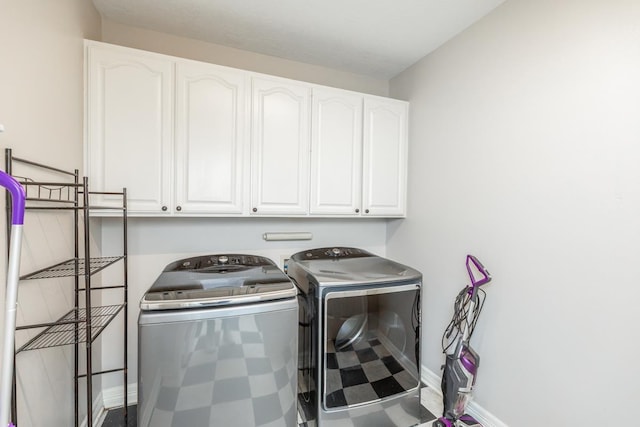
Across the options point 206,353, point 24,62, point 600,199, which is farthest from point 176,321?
point 600,199

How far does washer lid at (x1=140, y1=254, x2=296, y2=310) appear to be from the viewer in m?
1.21

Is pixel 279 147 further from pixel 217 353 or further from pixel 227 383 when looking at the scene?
pixel 227 383

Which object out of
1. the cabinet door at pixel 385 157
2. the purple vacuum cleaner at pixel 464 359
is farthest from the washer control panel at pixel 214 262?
the purple vacuum cleaner at pixel 464 359

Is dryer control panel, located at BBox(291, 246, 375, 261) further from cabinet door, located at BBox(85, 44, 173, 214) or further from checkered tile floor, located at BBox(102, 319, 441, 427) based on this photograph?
cabinet door, located at BBox(85, 44, 173, 214)

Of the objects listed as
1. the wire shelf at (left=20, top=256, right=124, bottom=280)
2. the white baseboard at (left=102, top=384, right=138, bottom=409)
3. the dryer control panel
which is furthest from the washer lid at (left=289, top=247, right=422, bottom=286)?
the white baseboard at (left=102, top=384, right=138, bottom=409)

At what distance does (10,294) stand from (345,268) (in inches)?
57.9

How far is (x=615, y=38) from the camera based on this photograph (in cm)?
111

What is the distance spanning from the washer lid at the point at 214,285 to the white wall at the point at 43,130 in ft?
1.22

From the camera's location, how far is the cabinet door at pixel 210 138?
1593 millimetres

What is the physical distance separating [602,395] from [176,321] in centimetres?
182

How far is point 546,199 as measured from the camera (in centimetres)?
133

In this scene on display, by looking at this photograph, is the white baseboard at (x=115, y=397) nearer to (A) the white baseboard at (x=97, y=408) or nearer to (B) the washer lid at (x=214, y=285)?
(A) the white baseboard at (x=97, y=408)

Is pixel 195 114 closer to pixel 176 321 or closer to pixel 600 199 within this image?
pixel 176 321

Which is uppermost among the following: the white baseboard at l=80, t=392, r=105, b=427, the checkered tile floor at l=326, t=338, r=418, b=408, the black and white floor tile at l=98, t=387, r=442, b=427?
the checkered tile floor at l=326, t=338, r=418, b=408
